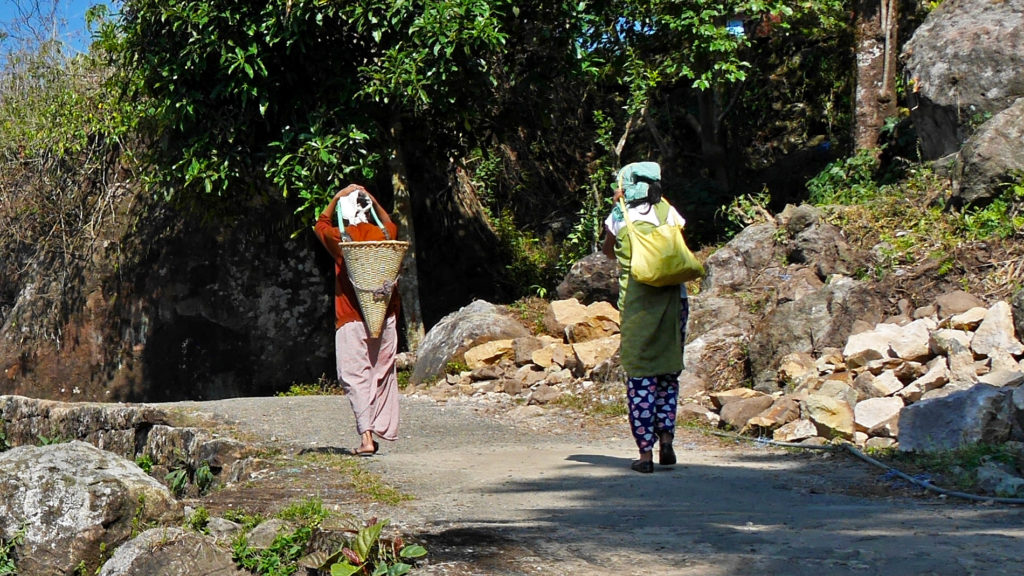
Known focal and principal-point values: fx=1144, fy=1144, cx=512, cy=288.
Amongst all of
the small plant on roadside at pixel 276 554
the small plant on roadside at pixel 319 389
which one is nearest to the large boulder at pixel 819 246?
the small plant on roadside at pixel 319 389

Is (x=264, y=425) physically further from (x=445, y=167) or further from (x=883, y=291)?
(x=445, y=167)

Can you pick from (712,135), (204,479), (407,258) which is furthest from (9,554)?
(712,135)

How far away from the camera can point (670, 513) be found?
16.8ft

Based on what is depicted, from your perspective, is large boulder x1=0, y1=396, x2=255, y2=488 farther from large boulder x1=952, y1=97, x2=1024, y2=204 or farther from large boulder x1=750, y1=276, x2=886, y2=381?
large boulder x1=952, y1=97, x2=1024, y2=204

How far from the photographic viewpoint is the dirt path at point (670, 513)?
4.08 meters

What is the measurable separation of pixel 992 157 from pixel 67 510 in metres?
8.20

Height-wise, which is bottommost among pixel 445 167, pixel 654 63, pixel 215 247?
pixel 215 247

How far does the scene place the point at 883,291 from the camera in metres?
9.41

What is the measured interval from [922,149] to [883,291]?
3.42 metres

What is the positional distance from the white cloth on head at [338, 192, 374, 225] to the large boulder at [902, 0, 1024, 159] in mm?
6762

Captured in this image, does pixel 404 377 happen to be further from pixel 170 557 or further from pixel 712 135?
pixel 170 557

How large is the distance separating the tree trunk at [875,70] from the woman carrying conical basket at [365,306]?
314 inches

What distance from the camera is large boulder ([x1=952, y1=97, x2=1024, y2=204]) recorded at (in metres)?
9.91

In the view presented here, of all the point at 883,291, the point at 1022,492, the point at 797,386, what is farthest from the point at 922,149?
the point at 1022,492
